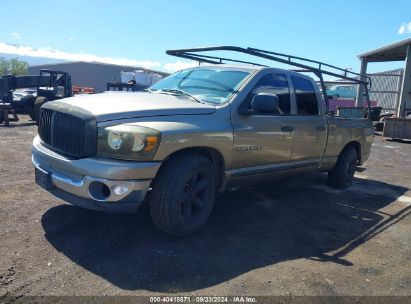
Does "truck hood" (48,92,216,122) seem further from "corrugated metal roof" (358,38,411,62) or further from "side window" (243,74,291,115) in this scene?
"corrugated metal roof" (358,38,411,62)

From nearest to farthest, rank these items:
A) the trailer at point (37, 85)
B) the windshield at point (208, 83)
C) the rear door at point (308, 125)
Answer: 1. the windshield at point (208, 83)
2. the rear door at point (308, 125)
3. the trailer at point (37, 85)

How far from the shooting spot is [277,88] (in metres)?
5.08

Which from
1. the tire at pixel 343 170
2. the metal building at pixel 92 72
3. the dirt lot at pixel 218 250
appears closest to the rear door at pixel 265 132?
the dirt lot at pixel 218 250

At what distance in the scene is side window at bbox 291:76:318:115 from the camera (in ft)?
17.7

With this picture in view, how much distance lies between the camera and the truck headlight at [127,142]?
11.5 ft

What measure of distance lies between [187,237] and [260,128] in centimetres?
152

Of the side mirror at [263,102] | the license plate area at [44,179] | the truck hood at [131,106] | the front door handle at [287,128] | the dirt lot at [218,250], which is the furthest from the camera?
the front door handle at [287,128]

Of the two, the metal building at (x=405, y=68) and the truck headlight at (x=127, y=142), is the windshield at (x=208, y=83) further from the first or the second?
the metal building at (x=405, y=68)

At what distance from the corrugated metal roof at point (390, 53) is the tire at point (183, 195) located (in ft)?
63.1

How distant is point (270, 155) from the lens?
16.0 feet

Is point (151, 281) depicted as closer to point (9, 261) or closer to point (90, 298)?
point (90, 298)

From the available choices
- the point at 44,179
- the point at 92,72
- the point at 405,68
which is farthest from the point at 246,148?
the point at 92,72

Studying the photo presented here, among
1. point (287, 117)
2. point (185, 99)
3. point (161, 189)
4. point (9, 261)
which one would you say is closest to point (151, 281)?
point (161, 189)

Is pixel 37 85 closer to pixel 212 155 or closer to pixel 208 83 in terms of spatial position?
pixel 208 83
